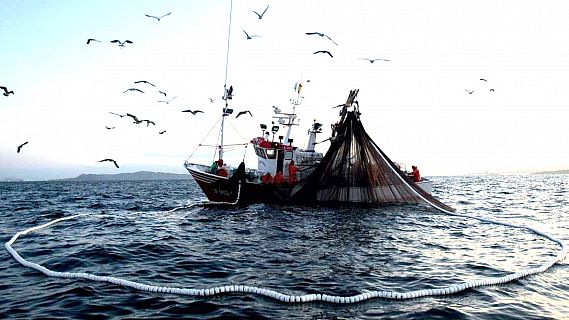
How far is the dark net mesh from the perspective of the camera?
20281 millimetres

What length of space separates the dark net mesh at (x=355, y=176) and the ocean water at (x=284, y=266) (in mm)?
3851

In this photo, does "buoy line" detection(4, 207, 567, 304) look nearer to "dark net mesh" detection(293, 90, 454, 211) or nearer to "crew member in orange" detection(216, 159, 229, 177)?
"dark net mesh" detection(293, 90, 454, 211)

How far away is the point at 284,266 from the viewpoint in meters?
9.24

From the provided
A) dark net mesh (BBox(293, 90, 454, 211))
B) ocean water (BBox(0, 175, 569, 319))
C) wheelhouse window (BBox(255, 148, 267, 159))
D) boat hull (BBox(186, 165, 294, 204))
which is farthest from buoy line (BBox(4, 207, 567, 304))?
wheelhouse window (BBox(255, 148, 267, 159))

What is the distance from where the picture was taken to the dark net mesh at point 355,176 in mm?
20281

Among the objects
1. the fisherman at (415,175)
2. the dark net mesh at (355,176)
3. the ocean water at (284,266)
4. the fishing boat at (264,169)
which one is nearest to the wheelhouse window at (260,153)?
the fishing boat at (264,169)

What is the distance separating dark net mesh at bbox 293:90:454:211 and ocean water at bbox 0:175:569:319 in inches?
152

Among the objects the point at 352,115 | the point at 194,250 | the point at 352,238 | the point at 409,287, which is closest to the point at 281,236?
the point at 352,238

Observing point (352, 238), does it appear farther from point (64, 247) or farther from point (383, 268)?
point (64, 247)

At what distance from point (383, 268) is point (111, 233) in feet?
32.8

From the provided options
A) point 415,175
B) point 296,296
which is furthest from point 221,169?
point 296,296

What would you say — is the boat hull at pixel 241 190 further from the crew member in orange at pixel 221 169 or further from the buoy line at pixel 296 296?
the buoy line at pixel 296 296

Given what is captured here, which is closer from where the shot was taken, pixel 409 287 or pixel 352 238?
pixel 409 287

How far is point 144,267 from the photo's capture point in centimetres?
916
